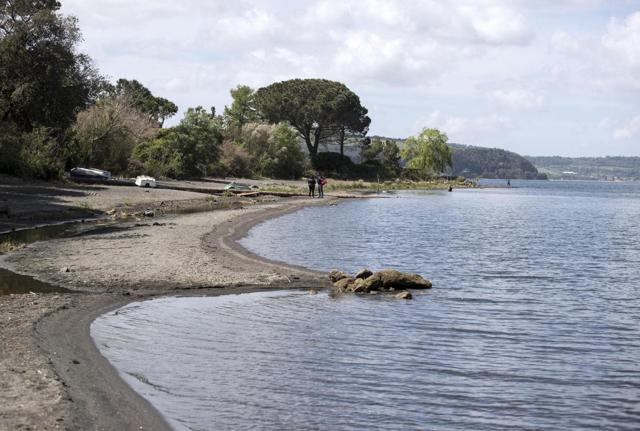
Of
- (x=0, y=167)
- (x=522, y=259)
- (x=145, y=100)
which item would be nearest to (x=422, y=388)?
(x=522, y=259)

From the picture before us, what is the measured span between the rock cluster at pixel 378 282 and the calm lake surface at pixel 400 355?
0.72m

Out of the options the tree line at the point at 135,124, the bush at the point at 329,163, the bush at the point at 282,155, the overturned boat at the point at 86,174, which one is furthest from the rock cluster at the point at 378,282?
the bush at the point at 329,163

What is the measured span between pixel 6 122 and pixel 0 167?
702cm

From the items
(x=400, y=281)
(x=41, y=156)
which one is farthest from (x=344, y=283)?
(x=41, y=156)

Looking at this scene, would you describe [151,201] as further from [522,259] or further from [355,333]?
[355,333]

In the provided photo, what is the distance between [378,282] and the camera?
22.3 meters

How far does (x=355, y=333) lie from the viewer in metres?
16.5

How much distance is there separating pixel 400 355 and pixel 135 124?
74.1m

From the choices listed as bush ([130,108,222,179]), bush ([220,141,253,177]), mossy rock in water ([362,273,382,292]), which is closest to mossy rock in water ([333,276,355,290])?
mossy rock in water ([362,273,382,292])

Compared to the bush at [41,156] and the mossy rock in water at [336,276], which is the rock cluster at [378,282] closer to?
the mossy rock in water at [336,276]

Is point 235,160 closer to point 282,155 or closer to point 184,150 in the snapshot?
point 282,155

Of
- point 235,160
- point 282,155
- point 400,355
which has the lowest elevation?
point 400,355

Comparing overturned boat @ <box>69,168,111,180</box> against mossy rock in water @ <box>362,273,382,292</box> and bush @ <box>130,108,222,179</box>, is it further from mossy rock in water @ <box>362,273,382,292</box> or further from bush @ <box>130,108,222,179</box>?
mossy rock in water @ <box>362,273,382,292</box>

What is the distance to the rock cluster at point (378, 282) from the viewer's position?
2197cm
